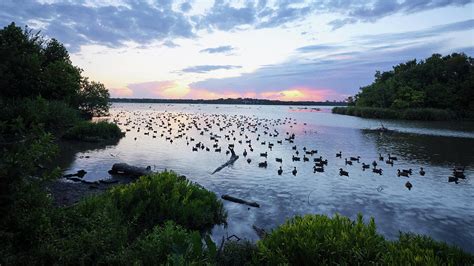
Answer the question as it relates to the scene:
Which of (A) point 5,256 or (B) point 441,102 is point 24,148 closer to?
(A) point 5,256

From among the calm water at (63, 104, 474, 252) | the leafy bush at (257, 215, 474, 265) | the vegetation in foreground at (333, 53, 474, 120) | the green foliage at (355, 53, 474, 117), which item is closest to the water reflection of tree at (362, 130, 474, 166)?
the calm water at (63, 104, 474, 252)

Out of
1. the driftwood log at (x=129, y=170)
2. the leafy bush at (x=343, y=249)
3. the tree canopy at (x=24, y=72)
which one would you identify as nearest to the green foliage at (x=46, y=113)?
the tree canopy at (x=24, y=72)

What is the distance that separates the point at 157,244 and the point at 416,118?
88.1m

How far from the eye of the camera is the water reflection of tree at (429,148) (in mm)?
31625

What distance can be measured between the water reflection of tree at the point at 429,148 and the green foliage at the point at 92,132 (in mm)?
30206

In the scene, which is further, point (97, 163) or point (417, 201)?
point (97, 163)

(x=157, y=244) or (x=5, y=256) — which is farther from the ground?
(x=5, y=256)

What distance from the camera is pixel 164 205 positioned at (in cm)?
1320

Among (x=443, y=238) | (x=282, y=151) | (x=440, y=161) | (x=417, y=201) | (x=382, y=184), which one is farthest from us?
(x=282, y=151)

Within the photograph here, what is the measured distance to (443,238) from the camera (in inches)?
540

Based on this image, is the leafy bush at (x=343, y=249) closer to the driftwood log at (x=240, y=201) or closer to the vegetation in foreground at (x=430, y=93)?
the driftwood log at (x=240, y=201)

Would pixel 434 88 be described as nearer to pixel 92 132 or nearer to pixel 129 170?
pixel 92 132

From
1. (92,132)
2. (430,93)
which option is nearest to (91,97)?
(92,132)

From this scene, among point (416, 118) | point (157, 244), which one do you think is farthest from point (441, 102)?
point (157, 244)
